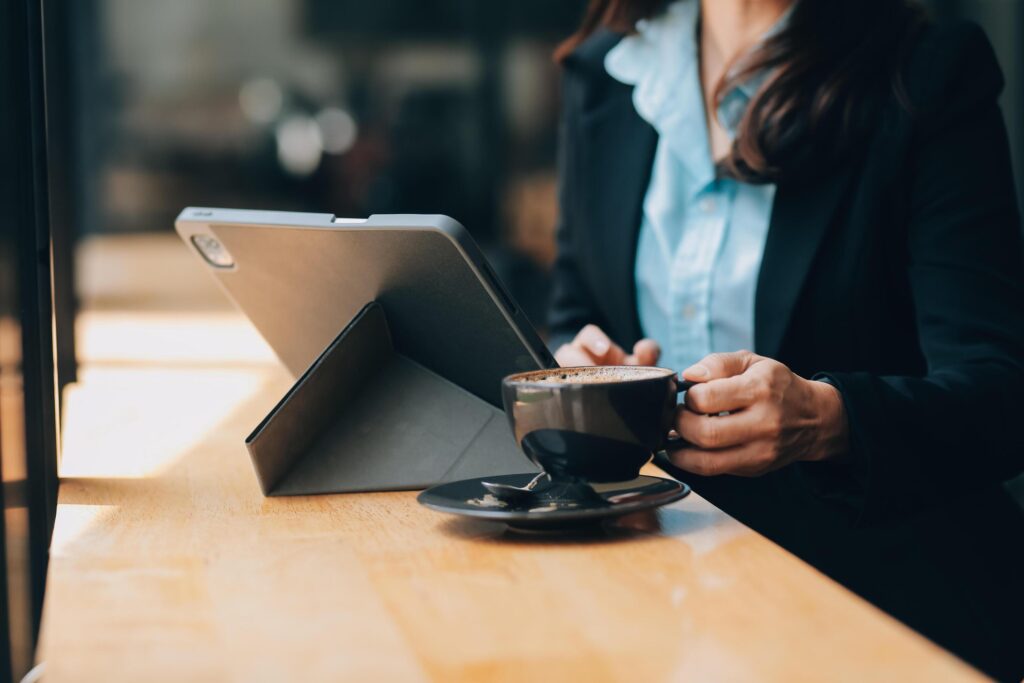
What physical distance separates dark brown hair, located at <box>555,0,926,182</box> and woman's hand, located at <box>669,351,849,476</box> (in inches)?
15.2

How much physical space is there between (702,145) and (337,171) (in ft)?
11.7

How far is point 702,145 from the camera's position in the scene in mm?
1268

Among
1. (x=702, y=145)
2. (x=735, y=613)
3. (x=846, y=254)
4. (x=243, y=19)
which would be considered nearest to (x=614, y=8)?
(x=702, y=145)

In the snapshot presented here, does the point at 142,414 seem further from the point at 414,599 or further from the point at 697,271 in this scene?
the point at 414,599

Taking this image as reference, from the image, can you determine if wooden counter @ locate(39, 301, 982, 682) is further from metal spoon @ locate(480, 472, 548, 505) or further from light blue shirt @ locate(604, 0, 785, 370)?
light blue shirt @ locate(604, 0, 785, 370)

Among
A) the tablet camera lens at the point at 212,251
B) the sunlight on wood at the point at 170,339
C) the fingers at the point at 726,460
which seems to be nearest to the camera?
the fingers at the point at 726,460

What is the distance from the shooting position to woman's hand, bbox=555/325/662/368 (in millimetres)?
1053

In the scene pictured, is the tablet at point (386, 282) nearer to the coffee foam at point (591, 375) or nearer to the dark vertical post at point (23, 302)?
the coffee foam at point (591, 375)

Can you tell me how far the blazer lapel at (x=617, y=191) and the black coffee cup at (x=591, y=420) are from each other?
23.1 inches

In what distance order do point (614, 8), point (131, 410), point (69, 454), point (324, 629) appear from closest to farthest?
point (324, 629) < point (69, 454) < point (131, 410) < point (614, 8)

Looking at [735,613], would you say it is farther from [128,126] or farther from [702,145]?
[128,126]

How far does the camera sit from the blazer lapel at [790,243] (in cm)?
115

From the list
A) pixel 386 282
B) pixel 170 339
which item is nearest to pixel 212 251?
pixel 386 282

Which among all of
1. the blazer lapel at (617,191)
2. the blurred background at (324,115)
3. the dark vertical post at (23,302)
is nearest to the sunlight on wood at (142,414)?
the dark vertical post at (23,302)
